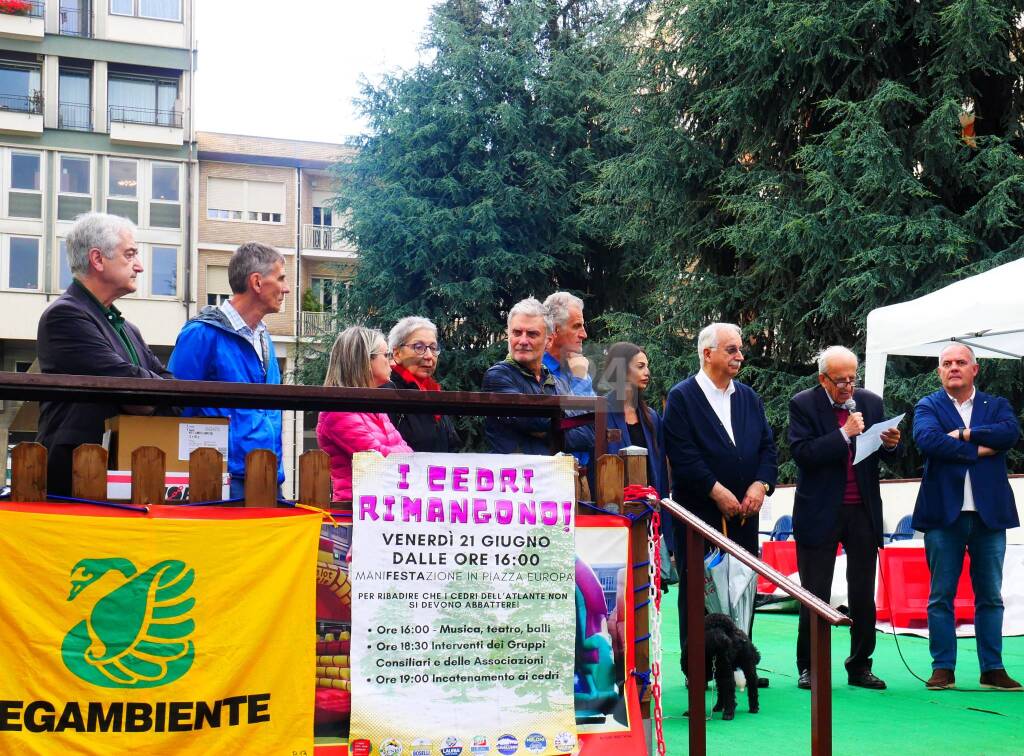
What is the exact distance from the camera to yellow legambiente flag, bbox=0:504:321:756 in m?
3.59

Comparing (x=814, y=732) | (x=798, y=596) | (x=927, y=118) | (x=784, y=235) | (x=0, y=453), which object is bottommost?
(x=814, y=732)

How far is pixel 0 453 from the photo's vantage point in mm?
5270

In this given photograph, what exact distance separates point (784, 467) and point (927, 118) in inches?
234

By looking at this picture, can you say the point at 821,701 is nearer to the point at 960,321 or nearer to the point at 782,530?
the point at 960,321

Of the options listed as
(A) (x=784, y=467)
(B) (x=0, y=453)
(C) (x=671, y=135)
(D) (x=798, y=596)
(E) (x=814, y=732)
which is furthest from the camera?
(C) (x=671, y=135)

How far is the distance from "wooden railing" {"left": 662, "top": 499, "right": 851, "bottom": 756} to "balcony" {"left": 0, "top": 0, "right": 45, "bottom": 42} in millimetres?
38300

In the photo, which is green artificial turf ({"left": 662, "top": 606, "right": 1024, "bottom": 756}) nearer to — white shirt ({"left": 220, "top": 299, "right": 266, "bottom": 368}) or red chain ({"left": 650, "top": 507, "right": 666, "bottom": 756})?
red chain ({"left": 650, "top": 507, "right": 666, "bottom": 756})

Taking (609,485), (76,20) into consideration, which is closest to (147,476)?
(609,485)

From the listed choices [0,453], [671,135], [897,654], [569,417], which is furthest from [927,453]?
[671,135]

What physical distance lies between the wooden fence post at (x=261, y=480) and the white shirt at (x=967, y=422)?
4.76 m

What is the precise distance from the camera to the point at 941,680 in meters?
7.05

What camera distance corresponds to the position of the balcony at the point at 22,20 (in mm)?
37219

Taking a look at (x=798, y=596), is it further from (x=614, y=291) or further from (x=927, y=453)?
(x=614, y=291)

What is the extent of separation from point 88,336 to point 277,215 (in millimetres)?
41648
